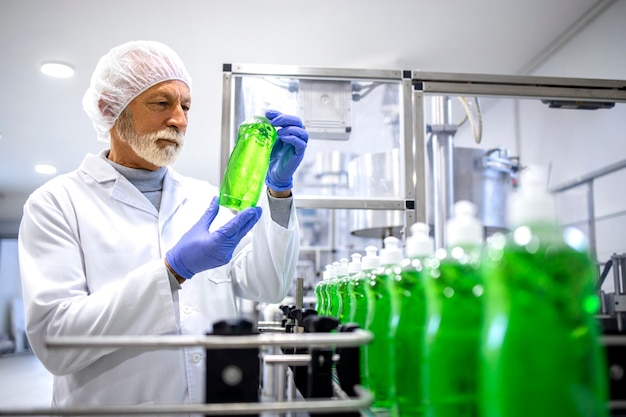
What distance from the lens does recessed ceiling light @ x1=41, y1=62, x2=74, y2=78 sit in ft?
11.1

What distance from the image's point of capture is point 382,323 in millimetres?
751

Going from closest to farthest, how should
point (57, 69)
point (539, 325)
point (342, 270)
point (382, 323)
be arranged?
point (539, 325) → point (382, 323) → point (342, 270) → point (57, 69)

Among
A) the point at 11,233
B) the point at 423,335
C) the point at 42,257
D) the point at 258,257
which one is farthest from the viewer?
the point at 11,233

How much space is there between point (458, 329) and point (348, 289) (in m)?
0.46

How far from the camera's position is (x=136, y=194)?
1.46 m

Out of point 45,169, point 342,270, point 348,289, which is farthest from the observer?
point 45,169

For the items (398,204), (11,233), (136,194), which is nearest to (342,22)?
(398,204)

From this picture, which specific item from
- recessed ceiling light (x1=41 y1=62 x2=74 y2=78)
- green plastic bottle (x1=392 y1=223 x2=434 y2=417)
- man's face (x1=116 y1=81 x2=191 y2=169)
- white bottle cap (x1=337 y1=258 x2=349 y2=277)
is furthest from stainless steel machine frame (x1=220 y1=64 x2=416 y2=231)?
recessed ceiling light (x1=41 y1=62 x2=74 y2=78)

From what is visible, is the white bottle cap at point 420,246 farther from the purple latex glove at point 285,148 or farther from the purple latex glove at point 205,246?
the purple latex glove at point 285,148

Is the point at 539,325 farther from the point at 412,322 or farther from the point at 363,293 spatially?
the point at 363,293

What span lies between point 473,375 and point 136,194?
3.88ft

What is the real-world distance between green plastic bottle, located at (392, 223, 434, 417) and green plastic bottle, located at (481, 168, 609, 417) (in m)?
0.15

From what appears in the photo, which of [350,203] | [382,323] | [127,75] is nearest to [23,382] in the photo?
[127,75]

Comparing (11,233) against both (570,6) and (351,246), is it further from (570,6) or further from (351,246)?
(570,6)
